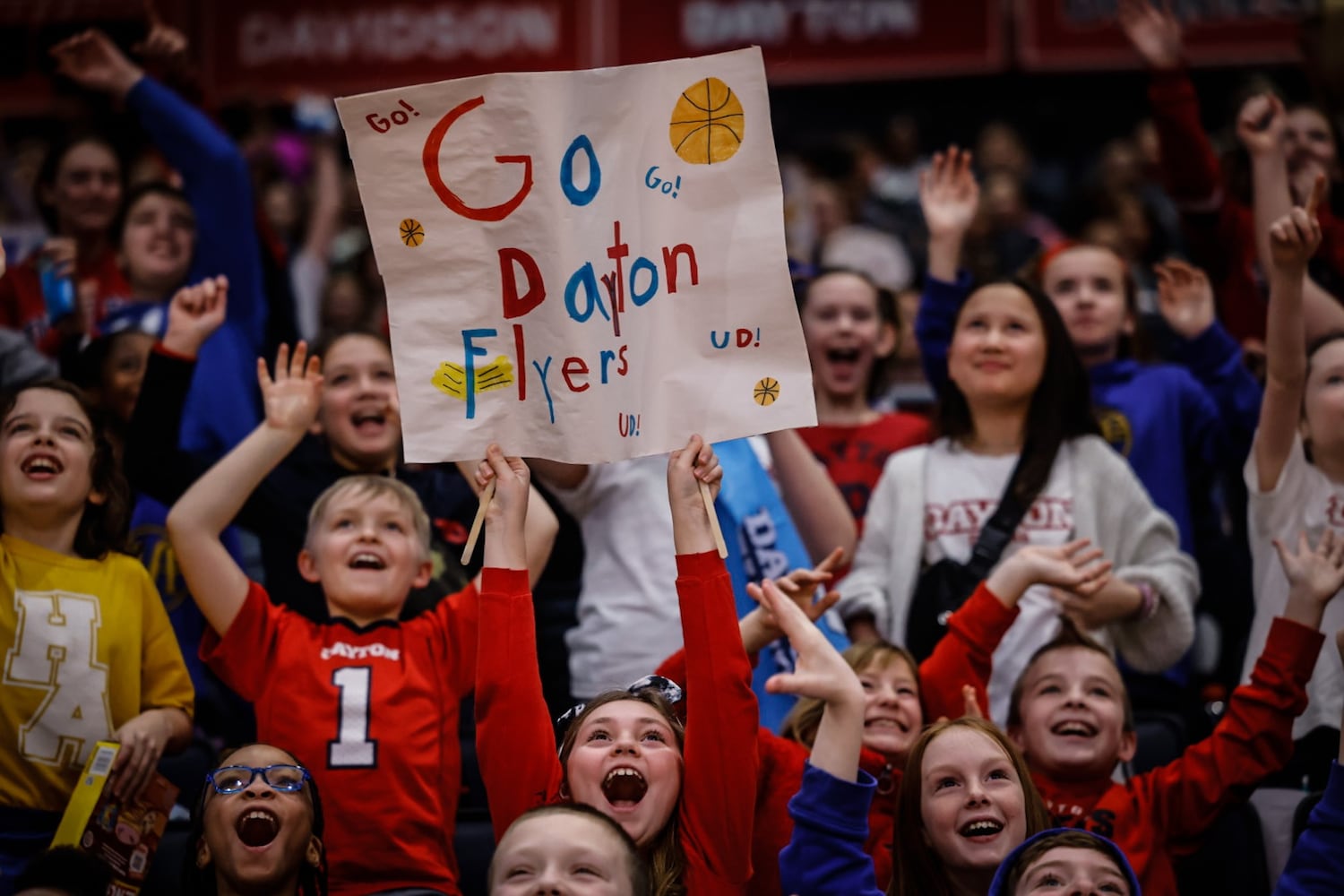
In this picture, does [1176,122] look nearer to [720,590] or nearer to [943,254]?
[943,254]

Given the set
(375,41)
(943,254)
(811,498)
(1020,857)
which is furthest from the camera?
(375,41)

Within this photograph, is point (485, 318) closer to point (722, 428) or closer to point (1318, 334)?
point (722, 428)

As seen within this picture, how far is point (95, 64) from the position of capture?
17.2ft

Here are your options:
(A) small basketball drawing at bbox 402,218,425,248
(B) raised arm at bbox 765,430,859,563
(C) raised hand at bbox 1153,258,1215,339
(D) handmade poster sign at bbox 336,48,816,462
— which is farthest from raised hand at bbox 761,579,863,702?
(C) raised hand at bbox 1153,258,1215,339

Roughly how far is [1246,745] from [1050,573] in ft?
1.94

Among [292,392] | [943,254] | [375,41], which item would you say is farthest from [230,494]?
[375,41]

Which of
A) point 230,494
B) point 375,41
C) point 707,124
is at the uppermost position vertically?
point 375,41

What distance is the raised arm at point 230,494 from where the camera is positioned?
382 cm

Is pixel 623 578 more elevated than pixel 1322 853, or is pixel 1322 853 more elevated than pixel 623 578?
pixel 623 578

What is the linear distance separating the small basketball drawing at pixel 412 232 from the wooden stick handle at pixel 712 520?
32.0 inches

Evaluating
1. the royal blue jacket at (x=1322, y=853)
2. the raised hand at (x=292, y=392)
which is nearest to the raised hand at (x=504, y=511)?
the raised hand at (x=292, y=392)

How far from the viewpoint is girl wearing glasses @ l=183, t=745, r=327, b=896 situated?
3396 mm

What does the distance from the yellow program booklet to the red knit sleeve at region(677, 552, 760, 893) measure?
4.06 ft

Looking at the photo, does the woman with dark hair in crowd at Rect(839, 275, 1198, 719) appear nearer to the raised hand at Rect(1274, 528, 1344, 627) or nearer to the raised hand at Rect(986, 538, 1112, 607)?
the raised hand at Rect(986, 538, 1112, 607)
